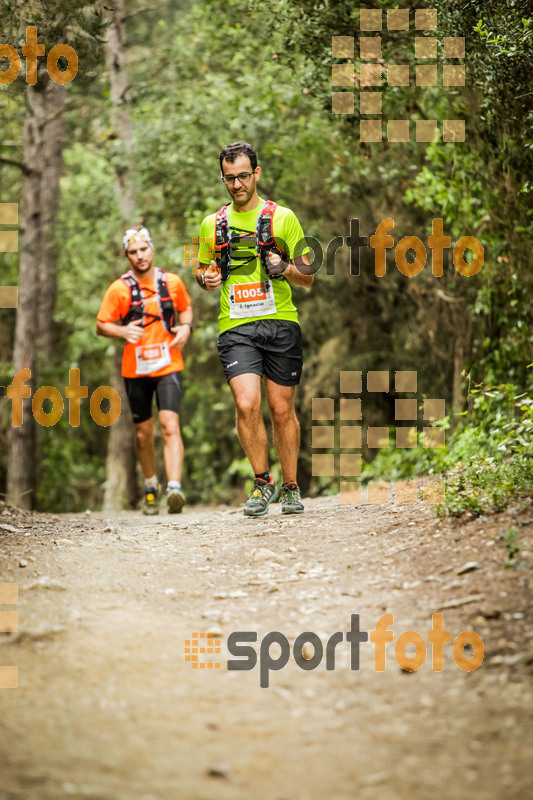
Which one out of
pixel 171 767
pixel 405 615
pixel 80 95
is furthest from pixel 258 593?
pixel 80 95

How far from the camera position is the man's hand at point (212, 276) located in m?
5.86

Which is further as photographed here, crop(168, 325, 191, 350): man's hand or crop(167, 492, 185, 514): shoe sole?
crop(167, 492, 185, 514): shoe sole

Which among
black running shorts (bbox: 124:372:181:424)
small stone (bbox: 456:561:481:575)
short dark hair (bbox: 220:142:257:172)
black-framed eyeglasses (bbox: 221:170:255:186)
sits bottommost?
small stone (bbox: 456:561:481:575)

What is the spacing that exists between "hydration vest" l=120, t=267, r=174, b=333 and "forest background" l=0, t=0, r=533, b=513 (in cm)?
225

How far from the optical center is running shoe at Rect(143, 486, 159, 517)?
26.3 ft

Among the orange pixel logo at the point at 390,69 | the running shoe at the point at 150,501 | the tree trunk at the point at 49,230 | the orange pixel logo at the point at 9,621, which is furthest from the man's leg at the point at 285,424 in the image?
the tree trunk at the point at 49,230

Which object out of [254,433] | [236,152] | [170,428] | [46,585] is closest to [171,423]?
[170,428]

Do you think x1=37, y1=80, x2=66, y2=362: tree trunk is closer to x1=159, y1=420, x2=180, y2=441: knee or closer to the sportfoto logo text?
x1=159, y1=420, x2=180, y2=441: knee

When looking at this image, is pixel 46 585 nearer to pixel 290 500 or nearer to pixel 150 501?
pixel 290 500

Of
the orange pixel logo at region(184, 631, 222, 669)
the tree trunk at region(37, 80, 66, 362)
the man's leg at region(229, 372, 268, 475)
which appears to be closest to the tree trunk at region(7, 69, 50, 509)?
the tree trunk at region(37, 80, 66, 362)

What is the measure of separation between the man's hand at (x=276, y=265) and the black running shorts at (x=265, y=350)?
1.21 ft

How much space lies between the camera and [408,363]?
34.1 ft

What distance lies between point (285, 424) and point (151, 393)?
187 cm

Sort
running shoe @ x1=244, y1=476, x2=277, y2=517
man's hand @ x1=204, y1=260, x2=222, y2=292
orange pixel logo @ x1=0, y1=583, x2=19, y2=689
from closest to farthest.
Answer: orange pixel logo @ x1=0, y1=583, x2=19, y2=689
man's hand @ x1=204, y1=260, x2=222, y2=292
running shoe @ x1=244, y1=476, x2=277, y2=517
